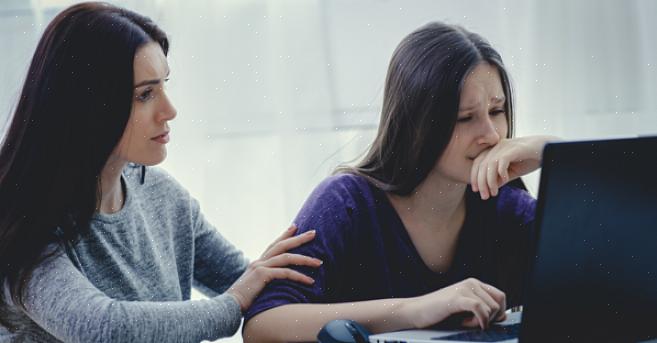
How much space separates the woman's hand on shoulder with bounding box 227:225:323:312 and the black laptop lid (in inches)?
17.3

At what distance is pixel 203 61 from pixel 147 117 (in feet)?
2.15

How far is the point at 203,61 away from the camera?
6.27 ft

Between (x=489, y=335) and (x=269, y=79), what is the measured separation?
1.09m

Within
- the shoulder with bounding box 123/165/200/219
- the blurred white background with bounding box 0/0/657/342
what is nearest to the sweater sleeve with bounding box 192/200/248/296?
the shoulder with bounding box 123/165/200/219

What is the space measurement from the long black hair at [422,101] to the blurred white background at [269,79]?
1.83 feet

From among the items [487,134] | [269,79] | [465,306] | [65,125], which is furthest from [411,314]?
[269,79]

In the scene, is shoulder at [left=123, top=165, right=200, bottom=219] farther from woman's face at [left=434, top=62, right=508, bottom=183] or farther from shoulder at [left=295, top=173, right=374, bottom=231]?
woman's face at [left=434, top=62, right=508, bottom=183]

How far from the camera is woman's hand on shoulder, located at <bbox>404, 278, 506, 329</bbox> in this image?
1.03 metres

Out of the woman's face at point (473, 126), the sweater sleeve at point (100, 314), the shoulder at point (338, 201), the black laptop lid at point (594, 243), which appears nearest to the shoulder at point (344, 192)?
the shoulder at point (338, 201)

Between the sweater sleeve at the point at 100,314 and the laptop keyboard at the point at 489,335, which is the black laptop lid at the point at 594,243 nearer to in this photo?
the laptop keyboard at the point at 489,335

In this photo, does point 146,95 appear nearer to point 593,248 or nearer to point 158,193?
point 158,193

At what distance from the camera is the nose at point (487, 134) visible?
129cm

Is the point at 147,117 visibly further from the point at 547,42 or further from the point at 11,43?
the point at 547,42

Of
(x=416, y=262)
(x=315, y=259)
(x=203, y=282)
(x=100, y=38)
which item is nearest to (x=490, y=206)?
(x=416, y=262)
